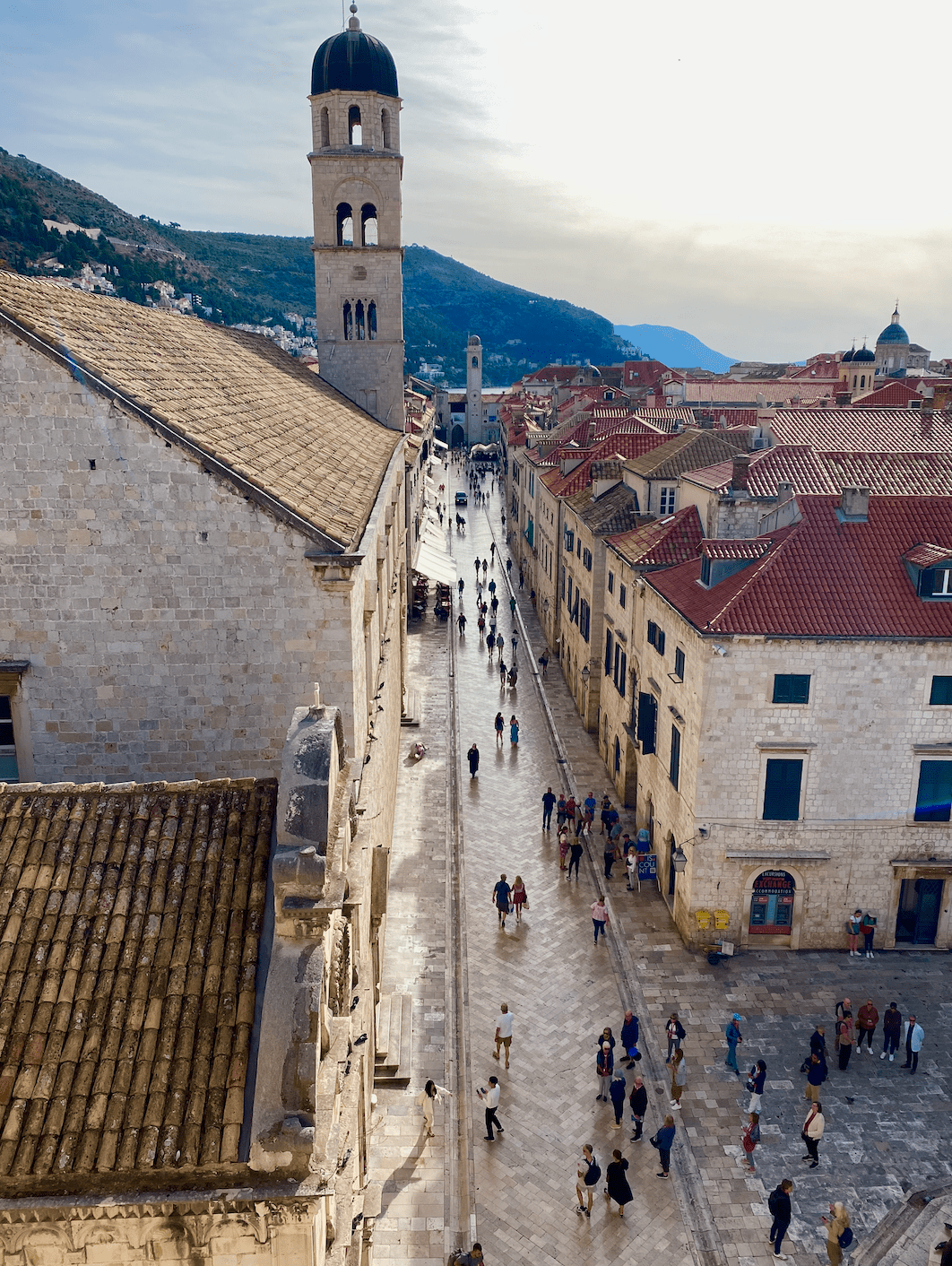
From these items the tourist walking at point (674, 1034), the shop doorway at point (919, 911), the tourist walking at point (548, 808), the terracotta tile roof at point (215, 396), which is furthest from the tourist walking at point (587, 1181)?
the tourist walking at point (548, 808)

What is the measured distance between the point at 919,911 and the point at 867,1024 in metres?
4.63

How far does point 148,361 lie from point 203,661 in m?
5.49

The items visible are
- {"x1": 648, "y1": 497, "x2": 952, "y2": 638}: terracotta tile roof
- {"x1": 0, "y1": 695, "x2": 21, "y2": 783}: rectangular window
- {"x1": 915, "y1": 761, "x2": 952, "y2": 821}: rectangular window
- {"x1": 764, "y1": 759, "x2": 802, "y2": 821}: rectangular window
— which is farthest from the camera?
{"x1": 915, "y1": 761, "x2": 952, "y2": 821}: rectangular window

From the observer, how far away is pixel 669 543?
27.3m

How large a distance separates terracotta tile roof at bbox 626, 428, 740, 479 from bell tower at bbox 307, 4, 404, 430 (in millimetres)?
10260

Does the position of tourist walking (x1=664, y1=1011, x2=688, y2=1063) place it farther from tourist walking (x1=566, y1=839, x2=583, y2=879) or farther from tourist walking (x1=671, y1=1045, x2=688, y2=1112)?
tourist walking (x1=566, y1=839, x2=583, y2=879)

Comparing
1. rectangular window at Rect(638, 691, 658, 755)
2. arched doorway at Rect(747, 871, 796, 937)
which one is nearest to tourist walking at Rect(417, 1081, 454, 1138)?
arched doorway at Rect(747, 871, 796, 937)

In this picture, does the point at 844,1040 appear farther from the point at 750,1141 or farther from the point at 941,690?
the point at 941,690

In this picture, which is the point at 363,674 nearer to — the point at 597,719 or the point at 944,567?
the point at 944,567

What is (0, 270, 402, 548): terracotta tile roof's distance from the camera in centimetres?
1241

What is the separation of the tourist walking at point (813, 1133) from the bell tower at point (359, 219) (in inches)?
1137

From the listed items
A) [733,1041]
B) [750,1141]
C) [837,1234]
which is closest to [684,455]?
[733,1041]

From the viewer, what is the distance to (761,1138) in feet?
53.3

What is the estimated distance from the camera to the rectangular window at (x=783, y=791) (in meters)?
21.1
